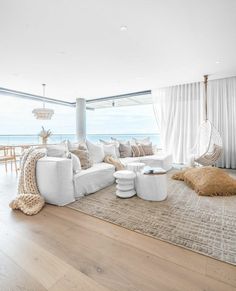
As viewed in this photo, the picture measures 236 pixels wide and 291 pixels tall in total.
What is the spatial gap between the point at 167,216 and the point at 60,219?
127 cm

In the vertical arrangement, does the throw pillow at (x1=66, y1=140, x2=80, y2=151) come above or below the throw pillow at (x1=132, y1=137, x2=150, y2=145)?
below

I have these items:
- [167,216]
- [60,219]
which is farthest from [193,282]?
[60,219]

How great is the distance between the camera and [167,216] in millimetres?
2064

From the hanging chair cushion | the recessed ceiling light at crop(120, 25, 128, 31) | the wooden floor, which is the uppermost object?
the recessed ceiling light at crop(120, 25, 128, 31)

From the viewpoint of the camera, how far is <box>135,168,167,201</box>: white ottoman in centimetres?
249

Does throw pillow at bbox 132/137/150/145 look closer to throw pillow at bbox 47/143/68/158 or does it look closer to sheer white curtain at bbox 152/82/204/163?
sheer white curtain at bbox 152/82/204/163

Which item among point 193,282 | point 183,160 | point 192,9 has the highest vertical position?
point 192,9

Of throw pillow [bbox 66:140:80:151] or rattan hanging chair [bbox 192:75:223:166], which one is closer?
throw pillow [bbox 66:140:80:151]

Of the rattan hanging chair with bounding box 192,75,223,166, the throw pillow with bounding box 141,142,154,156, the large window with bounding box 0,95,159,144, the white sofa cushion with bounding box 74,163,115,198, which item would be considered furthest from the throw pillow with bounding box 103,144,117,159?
the large window with bounding box 0,95,159,144

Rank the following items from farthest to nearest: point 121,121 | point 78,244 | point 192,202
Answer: point 121,121, point 192,202, point 78,244

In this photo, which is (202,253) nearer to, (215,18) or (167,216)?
(167,216)

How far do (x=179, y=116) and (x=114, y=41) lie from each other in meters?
3.42

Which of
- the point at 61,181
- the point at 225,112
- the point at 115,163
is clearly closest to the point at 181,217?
the point at 61,181

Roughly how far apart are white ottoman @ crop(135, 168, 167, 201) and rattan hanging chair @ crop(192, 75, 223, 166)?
6.87 ft
